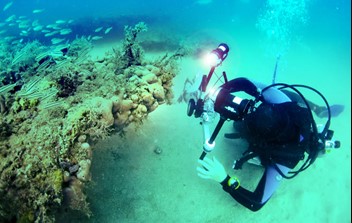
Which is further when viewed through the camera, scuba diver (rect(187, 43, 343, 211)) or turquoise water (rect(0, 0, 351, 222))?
turquoise water (rect(0, 0, 351, 222))

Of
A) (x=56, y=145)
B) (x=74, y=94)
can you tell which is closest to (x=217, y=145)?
(x=74, y=94)

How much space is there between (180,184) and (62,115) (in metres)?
2.45

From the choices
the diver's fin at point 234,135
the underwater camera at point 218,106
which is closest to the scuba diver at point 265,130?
the underwater camera at point 218,106

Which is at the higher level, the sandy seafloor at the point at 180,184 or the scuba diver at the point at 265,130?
the scuba diver at the point at 265,130

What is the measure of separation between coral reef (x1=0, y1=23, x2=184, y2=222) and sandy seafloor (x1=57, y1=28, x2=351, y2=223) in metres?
0.52

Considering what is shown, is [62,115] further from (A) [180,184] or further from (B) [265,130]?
(B) [265,130]

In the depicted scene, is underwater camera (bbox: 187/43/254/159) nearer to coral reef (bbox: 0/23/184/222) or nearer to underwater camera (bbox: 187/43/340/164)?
underwater camera (bbox: 187/43/340/164)

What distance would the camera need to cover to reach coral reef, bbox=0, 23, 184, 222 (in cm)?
305

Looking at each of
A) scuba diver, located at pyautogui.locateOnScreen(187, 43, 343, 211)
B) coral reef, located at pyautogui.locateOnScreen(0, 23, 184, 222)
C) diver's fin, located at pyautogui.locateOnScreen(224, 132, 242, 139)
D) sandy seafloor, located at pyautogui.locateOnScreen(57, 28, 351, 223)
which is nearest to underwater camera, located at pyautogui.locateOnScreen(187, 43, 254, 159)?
scuba diver, located at pyautogui.locateOnScreen(187, 43, 343, 211)

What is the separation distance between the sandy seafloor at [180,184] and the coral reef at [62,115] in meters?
0.52

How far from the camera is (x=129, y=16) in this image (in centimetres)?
1731

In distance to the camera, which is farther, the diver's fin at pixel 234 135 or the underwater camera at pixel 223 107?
the diver's fin at pixel 234 135

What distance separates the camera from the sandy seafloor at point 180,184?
4492mm

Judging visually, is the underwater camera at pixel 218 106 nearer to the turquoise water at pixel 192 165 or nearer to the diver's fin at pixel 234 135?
the turquoise water at pixel 192 165
